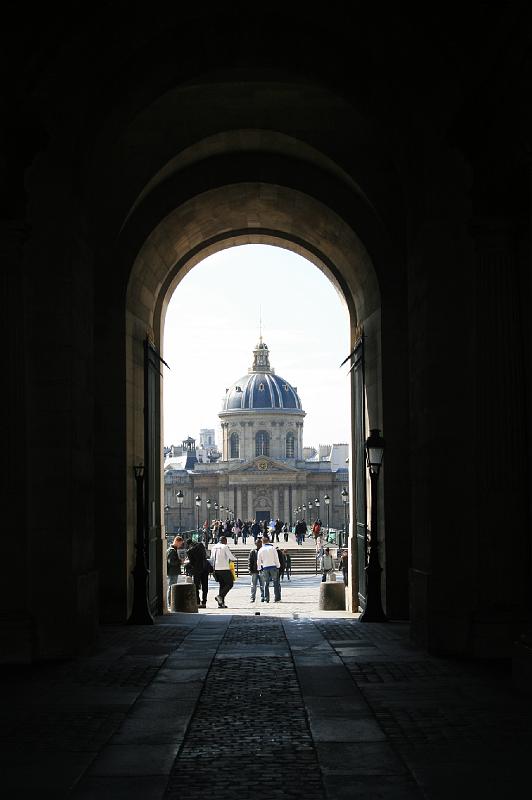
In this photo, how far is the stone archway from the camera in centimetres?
2030

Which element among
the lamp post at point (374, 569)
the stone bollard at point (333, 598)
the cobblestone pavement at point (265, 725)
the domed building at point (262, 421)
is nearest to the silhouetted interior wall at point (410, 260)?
the cobblestone pavement at point (265, 725)

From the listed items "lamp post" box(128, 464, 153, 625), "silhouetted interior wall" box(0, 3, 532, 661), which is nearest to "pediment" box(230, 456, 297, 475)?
"lamp post" box(128, 464, 153, 625)

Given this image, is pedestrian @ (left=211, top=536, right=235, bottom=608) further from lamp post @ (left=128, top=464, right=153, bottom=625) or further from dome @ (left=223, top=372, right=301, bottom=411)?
dome @ (left=223, top=372, right=301, bottom=411)

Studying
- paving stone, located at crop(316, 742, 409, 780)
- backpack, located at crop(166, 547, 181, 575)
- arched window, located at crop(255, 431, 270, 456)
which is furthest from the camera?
arched window, located at crop(255, 431, 270, 456)

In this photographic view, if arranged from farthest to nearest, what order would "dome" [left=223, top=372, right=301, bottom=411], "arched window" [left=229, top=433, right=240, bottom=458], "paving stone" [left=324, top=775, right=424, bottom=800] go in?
"dome" [left=223, top=372, right=301, bottom=411], "arched window" [left=229, top=433, right=240, bottom=458], "paving stone" [left=324, top=775, right=424, bottom=800]

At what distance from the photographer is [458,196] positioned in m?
13.5

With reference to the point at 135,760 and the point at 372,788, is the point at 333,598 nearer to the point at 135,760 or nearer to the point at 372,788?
the point at 135,760

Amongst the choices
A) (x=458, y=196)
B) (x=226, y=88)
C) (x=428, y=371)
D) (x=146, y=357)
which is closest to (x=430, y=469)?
(x=428, y=371)

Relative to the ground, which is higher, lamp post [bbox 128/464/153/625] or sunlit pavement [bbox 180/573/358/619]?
lamp post [bbox 128/464/153/625]

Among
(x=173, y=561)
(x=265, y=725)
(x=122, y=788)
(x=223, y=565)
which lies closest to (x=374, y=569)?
(x=223, y=565)

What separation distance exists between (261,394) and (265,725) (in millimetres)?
158593

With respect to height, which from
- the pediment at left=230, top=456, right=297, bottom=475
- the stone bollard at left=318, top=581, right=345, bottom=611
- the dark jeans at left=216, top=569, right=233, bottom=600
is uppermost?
the pediment at left=230, top=456, right=297, bottom=475

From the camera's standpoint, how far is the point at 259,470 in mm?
151125

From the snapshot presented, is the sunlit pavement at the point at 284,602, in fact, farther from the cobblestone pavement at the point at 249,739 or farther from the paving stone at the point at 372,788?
the paving stone at the point at 372,788
